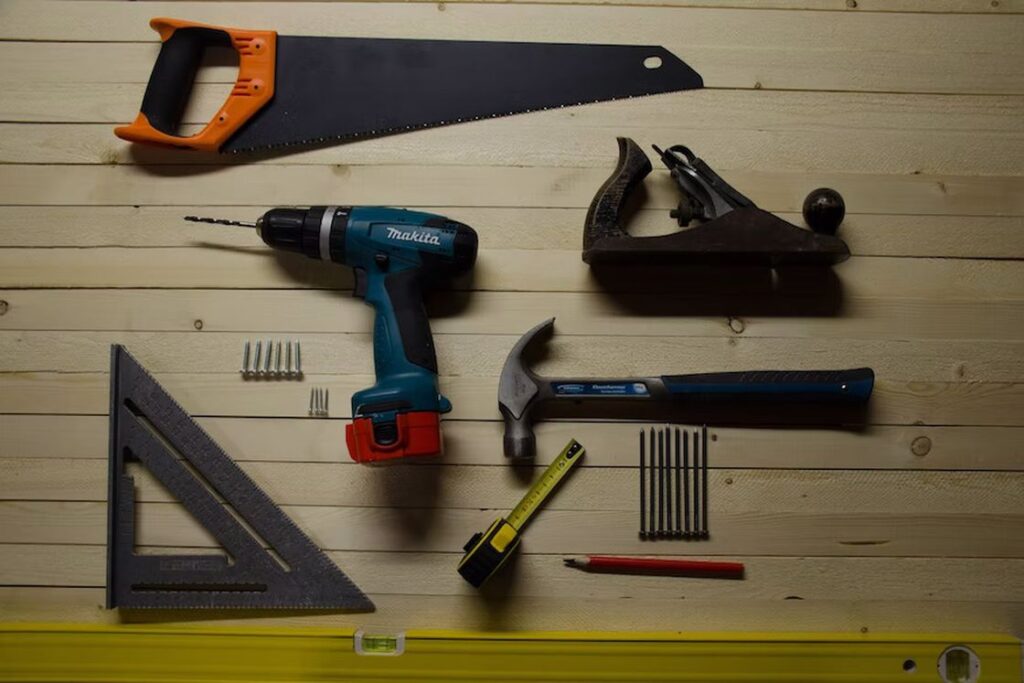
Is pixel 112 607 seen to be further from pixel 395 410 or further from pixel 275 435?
pixel 395 410

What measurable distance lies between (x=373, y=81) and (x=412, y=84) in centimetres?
8

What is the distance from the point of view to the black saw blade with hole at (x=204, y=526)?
150 cm

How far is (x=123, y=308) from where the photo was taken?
1598 mm

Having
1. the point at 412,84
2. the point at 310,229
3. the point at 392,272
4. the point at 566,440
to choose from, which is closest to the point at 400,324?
the point at 392,272

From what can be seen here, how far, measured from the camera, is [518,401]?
1.50 meters

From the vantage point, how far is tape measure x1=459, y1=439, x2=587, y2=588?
1.44 metres

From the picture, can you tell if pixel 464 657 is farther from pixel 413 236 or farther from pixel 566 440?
pixel 413 236

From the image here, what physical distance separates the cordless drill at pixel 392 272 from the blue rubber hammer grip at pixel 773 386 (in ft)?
1.54

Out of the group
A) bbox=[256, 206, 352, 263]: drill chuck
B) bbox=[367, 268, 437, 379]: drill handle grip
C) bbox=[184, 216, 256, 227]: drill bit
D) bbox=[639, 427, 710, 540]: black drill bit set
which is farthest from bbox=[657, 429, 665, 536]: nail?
bbox=[184, 216, 256, 227]: drill bit

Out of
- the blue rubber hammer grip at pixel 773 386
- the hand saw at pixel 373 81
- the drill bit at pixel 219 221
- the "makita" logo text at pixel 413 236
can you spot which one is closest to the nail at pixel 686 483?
the blue rubber hammer grip at pixel 773 386

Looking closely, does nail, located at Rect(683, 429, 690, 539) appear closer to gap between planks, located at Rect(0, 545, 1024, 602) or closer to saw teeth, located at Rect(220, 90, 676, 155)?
gap between planks, located at Rect(0, 545, 1024, 602)

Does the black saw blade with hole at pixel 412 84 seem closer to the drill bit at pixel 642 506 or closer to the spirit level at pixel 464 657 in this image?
the drill bit at pixel 642 506

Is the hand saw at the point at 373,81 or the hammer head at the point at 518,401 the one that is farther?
the hand saw at the point at 373,81

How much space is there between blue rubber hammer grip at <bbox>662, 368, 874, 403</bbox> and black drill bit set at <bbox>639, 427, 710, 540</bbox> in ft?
0.34
